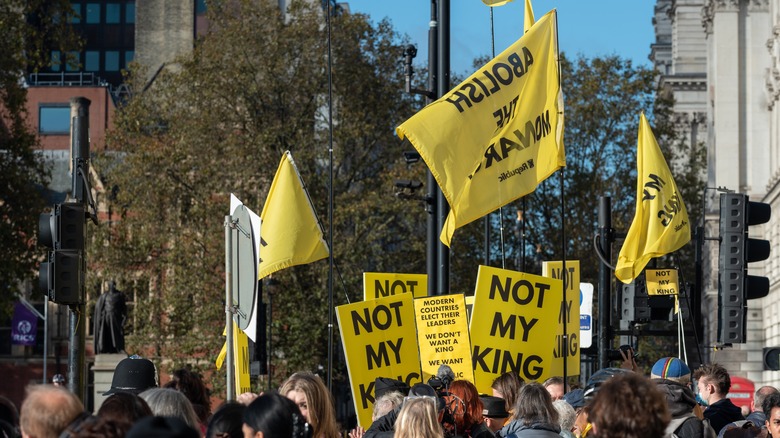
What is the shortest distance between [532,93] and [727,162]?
50023 millimetres

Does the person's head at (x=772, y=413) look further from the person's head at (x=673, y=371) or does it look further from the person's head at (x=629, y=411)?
the person's head at (x=629, y=411)

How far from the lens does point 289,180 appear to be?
15.6 meters

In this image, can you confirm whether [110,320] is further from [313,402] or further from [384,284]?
[313,402]

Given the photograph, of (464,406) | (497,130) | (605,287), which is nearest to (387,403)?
(464,406)

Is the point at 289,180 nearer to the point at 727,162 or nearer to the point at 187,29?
the point at 727,162

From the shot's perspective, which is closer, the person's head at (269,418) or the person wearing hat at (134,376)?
the person's head at (269,418)

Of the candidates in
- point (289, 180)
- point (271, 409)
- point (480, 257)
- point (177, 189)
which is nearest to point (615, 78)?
point (480, 257)

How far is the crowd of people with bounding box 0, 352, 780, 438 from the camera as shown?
6.03 metres

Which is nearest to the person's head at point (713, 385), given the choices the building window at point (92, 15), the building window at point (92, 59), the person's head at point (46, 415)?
the person's head at point (46, 415)

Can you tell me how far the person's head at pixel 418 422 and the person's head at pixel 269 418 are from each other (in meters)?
1.48

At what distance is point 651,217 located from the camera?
1847cm

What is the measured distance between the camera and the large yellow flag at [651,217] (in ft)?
60.5

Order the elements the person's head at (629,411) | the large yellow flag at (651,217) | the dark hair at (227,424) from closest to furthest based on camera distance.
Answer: the person's head at (629,411) < the dark hair at (227,424) < the large yellow flag at (651,217)

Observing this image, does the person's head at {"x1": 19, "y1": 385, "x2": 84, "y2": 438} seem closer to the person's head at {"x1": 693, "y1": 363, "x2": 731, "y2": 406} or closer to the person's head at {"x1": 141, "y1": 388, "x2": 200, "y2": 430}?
the person's head at {"x1": 141, "y1": 388, "x2": 200, "y2": 430}
